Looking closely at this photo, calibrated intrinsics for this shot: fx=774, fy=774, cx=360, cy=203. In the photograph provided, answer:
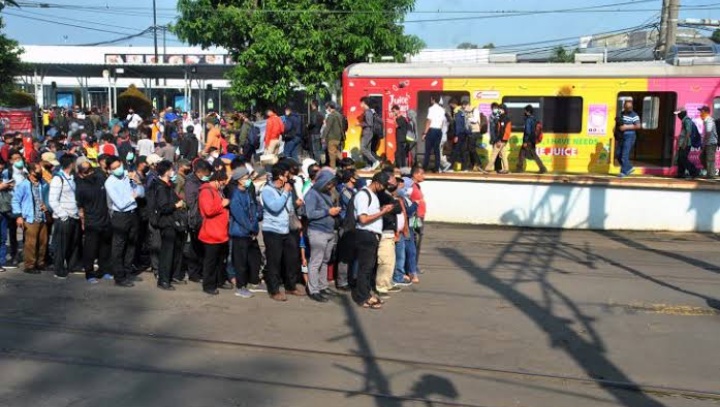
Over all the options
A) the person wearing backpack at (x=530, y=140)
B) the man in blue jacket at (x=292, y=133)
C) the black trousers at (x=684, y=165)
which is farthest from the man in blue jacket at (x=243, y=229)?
the black trousers at (x=684, y=165)

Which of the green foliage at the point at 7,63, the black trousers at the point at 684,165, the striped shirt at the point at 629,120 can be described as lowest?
the black trousers at the point at 684,165

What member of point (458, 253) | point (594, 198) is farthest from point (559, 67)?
point (458, 253)

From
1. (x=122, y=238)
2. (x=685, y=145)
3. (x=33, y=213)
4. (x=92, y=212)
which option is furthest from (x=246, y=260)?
(x=685, y=145)

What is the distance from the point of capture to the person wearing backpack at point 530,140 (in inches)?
666

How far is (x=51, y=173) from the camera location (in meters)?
11.2

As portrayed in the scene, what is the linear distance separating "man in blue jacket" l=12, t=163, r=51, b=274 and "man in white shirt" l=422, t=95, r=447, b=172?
863cm

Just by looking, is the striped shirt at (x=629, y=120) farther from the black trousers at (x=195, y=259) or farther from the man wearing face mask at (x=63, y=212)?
the man wearing face mask at (x=63, y=212)

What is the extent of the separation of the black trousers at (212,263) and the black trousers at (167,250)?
0.48 metres

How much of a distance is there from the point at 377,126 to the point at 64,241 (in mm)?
8875

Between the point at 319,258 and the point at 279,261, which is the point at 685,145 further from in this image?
the point at 279,261

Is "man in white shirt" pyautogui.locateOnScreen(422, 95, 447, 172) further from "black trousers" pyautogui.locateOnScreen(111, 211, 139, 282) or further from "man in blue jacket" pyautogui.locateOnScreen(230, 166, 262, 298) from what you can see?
"black trousers" pyautogui.locateOnScreen(111, 211, 139, 282)

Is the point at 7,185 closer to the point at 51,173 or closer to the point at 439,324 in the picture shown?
the point at 51,173

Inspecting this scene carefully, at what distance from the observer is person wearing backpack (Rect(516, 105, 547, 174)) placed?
1692cm

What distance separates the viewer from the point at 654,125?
18.6 meters
